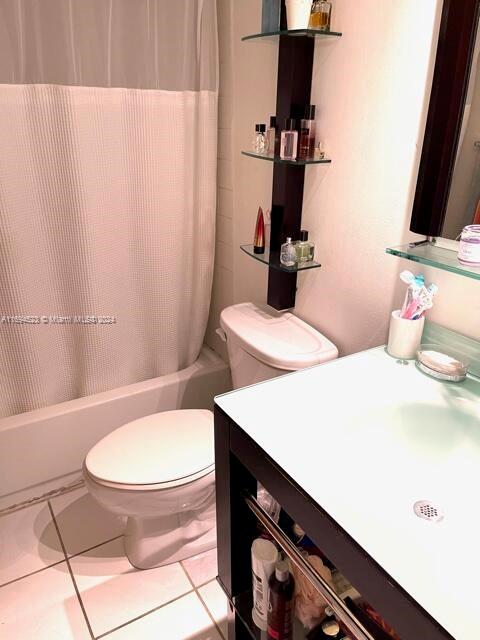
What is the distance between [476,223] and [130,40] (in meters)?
1.22

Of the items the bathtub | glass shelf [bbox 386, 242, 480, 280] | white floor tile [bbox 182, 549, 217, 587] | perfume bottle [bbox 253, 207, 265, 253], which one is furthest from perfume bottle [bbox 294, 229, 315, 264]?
white floor tile [bbox 182, 549, 217, 587]

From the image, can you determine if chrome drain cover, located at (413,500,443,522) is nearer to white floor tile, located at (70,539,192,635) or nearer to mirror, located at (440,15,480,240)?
mirror, located at (440,15,480,240)

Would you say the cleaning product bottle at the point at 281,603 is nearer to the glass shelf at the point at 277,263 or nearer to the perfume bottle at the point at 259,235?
the glass shelf at the point at 277,263

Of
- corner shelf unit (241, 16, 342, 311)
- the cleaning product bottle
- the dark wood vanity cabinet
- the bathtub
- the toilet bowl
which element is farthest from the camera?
the bathtub

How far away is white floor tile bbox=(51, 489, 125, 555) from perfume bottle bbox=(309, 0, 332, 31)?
1714 millimetres

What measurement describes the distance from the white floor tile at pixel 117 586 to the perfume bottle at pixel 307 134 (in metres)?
1.40

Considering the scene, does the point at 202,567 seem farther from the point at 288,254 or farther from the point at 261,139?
the point at 261,139

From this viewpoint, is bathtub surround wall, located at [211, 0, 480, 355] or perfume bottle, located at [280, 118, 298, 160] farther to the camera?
perfume bottle, located at [280, 118, 298, 160]

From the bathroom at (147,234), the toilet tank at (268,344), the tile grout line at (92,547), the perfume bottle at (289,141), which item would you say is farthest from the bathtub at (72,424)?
the perfume bottle at (289,141)

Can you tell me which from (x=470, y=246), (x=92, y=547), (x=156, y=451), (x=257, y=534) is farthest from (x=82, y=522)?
(x=470, y=246)

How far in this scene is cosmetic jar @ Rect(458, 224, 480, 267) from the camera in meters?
0.93

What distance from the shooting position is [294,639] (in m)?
1.06

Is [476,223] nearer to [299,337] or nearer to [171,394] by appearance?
[299,337]

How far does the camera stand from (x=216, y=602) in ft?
4.89
